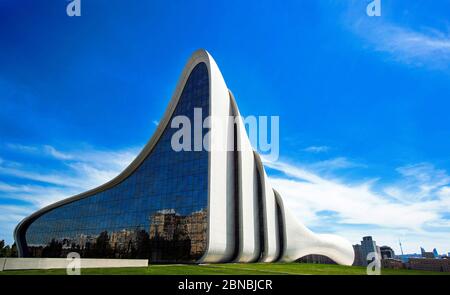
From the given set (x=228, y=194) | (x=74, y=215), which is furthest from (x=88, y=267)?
(x=74, y=215)

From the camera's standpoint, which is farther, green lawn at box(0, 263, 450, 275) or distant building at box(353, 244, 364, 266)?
distant building at box(353, 244, 364, 266)

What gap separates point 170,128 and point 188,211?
11.0m

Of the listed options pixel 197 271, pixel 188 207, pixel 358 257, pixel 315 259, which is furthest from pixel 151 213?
pixel 358 257

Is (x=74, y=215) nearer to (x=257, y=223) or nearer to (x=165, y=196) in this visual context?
(x=165, y=196)

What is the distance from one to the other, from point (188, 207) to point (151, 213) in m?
5.22

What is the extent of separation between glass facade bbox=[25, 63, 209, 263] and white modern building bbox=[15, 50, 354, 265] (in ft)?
0.30

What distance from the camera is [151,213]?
28.6 metres

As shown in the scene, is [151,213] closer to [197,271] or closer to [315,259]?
[197,271]

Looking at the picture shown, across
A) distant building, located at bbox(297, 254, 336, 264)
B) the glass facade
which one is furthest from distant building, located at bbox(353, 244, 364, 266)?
the glass facade

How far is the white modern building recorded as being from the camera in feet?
83.6

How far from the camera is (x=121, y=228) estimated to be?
30.9 meters

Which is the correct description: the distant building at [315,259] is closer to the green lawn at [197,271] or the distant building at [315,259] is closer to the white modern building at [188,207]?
the white modern building at [188,207]

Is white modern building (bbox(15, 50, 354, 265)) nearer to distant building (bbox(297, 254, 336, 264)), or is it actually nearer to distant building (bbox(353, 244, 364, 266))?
distant building (bbox(297, 254, 336, 264))
